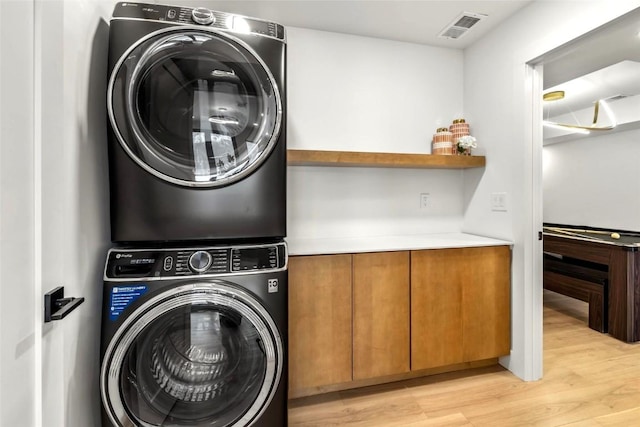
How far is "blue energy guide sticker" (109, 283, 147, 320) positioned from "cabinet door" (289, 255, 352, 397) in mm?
734

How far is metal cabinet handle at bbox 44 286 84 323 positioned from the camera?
747 millimetres

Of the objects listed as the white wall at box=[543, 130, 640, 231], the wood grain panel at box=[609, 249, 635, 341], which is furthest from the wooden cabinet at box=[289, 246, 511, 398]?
the white wall at box=[543, 130, 640, 231]

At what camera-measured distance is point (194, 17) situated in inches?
45.1

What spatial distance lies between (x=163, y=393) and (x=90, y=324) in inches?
14.7

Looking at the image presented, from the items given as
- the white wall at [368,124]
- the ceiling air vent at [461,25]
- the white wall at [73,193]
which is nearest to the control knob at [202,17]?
the white wall at [73,193]

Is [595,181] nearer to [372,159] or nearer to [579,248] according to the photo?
[579,248]

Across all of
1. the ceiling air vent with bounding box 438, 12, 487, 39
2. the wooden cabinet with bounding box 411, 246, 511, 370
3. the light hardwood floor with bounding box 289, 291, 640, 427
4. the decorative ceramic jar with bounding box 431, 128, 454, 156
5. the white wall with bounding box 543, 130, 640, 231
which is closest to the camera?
the light hardwood floor with bounding box 289, 291, 640, 427

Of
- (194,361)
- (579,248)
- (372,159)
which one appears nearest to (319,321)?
(194,361)

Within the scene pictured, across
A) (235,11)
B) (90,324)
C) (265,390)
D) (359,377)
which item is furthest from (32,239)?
(235,11)

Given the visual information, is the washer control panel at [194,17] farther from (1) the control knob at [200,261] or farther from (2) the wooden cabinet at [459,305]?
(2) the wooden cabinet at [459,305]

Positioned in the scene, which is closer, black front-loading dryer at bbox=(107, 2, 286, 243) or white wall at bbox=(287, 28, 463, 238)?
black front-loading dryer at bbox=(107, 2, 286, 243)

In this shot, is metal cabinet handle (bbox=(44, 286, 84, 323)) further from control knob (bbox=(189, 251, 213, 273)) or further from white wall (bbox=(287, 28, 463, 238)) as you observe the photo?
white wall (bbox=(287, 28, 463, 238))

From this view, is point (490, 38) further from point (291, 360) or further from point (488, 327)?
point (291, 360)

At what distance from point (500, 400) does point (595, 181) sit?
4.56 meters
